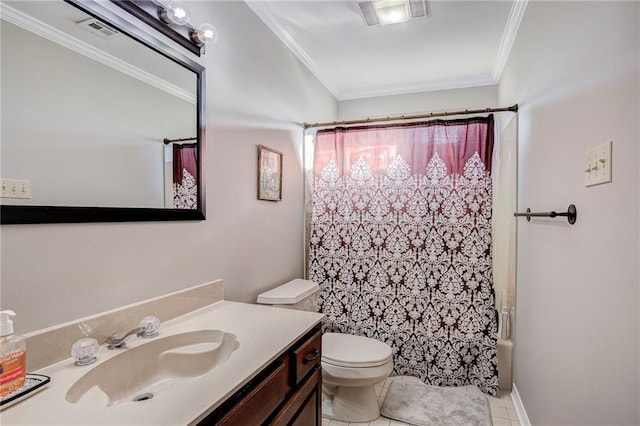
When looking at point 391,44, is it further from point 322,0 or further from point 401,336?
point 401,336

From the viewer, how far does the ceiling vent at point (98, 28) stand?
3.44 feet

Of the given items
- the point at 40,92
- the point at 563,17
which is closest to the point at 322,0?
the point at 563,17

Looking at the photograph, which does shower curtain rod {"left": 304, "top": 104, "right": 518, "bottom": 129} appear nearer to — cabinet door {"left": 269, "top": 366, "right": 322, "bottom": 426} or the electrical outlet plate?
cabinet door {"left": 269, "top": 366, "right": 322, "bottom": 426}

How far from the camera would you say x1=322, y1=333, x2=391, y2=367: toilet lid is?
1.85 m

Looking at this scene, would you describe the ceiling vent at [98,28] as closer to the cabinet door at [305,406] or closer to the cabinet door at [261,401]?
the cabinet door at [261,401]

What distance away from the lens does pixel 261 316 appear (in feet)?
4.49

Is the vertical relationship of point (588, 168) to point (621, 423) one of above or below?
above

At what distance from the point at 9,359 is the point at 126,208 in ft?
1.79

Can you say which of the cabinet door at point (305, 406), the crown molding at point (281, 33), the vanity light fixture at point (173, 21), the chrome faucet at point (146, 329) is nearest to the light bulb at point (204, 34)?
the vanity light fixture at point (173, 21)

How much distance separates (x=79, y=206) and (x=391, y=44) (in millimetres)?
2305

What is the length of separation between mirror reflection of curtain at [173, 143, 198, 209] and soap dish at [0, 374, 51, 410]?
2.36 feet

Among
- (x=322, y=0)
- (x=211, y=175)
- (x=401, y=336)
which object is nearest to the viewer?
(x=211, y=175)

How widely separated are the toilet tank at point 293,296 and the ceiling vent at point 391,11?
1.79m

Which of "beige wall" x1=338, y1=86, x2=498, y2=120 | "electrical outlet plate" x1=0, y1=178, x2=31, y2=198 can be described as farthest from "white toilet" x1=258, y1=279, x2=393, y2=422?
"beige wall" x1=338, y1=86, x2=498, y2=120
